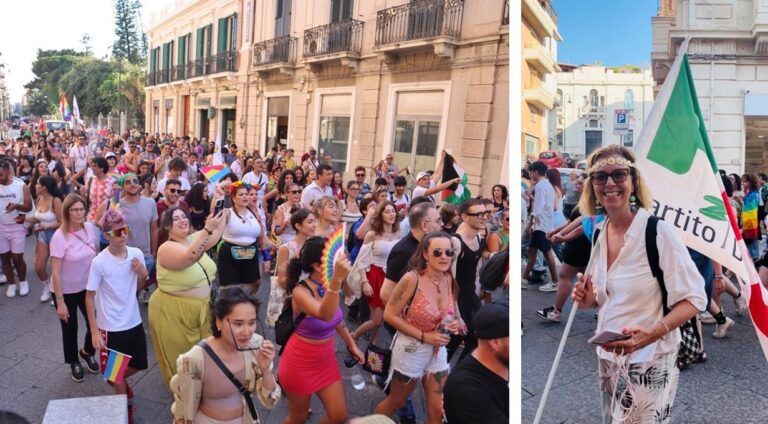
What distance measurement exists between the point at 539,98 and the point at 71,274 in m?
3.11

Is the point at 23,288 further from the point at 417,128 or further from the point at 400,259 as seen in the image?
the point at 417,128

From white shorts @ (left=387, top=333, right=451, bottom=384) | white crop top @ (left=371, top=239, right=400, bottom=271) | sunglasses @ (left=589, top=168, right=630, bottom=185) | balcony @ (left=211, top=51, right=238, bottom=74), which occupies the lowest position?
white shorts @ (left=387, top=333, right=451, bottom=384)

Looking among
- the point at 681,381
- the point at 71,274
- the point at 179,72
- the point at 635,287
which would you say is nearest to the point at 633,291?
the point at 635,287

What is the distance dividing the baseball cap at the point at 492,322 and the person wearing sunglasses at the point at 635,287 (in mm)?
253

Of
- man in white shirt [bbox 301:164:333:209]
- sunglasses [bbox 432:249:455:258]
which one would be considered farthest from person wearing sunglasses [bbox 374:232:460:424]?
man in white shirt [bbox 301:164:333:209]

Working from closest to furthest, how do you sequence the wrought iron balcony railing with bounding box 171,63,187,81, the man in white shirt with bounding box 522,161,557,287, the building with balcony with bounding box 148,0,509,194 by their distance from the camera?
the man in white shirt with bounding box 522,161,557,287 < the building with balcony with bounding box 148,0,509,194 < the wrought iron balcony railing with bounding box 171,63,187,81

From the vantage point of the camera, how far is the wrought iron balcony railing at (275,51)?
8.73 metres

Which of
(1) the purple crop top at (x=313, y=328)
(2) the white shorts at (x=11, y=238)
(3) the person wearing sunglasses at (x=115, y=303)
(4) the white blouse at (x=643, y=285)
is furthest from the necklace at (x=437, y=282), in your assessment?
(2) the white shorts at (x=11, y=238)

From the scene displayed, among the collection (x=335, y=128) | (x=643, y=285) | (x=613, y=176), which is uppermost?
(x=335, y=128)

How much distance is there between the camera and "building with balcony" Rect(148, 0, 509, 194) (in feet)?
26.6

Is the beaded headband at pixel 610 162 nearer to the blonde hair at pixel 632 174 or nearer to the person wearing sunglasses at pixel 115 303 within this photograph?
the blonde hair at pixel 632 174

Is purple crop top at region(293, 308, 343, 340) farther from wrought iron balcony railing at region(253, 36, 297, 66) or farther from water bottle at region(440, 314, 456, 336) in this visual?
wrought iron balcony railing at region(253, 36, 297, 66)

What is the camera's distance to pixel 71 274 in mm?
3967

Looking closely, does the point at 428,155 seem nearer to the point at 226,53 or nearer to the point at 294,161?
the point at 294,161
